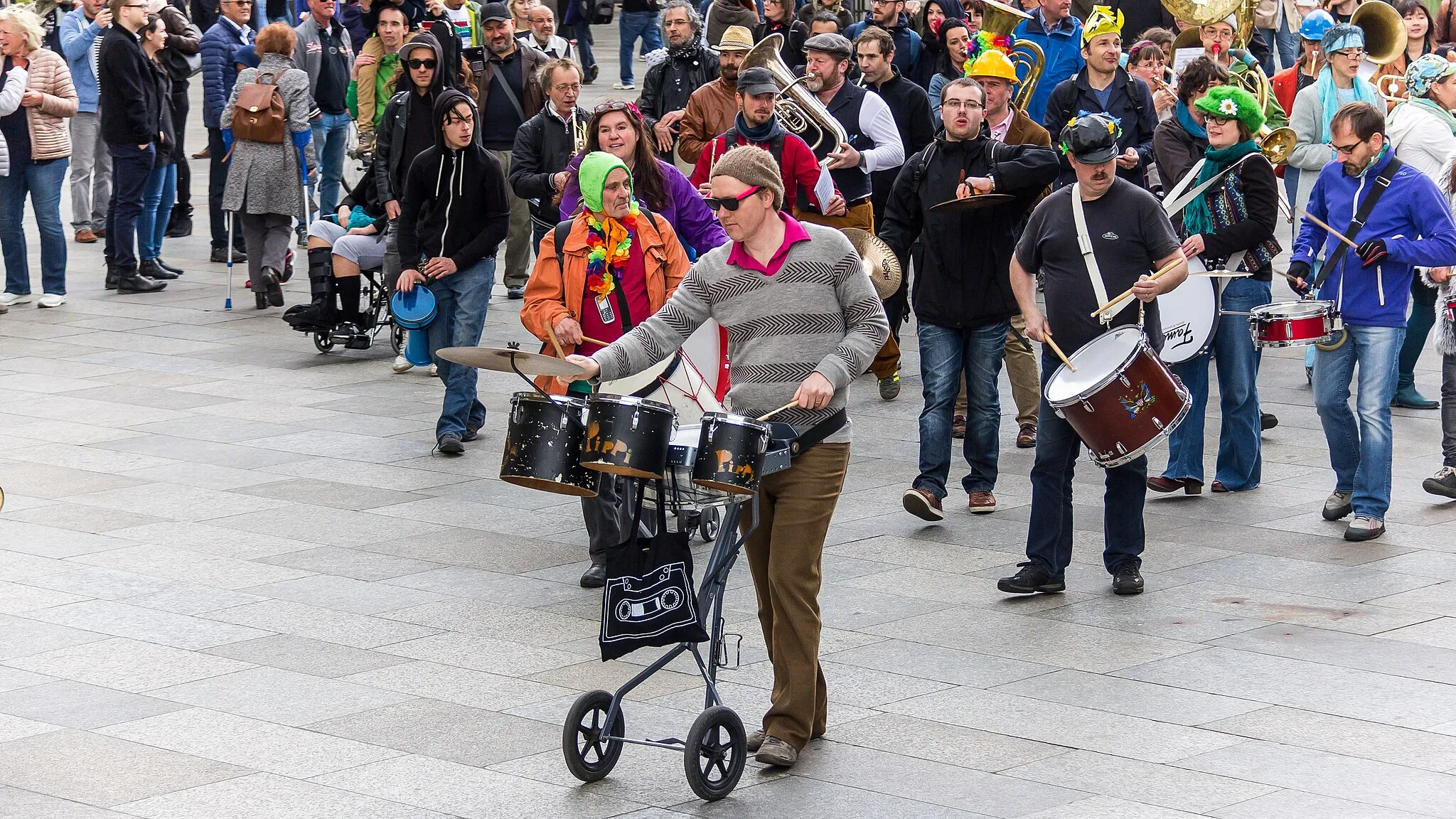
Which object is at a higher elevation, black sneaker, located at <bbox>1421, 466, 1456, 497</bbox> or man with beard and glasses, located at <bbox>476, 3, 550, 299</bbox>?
man with beard and glasses, located at <bbox>476, 3, 550, 299</bbox>

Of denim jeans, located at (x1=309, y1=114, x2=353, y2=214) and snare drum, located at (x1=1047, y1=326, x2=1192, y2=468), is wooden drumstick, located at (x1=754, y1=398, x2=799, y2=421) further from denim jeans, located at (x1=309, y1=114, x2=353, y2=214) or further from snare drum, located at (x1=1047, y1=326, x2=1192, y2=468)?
denim jeans, located at (x1=309, y1=114, x2=353, y2=214)

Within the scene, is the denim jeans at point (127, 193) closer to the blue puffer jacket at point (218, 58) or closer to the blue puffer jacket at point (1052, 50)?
the blue puffer jacket at point (218, 58)

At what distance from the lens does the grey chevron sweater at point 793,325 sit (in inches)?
224

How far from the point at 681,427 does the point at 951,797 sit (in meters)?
1.33

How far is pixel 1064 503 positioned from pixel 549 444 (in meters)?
2.86

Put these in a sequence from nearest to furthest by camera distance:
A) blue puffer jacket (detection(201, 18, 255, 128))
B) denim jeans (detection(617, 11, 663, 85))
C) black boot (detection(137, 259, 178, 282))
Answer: black boot (detection(137, 259, 178, 282)) → blue puffer jacket (detection(201, 18, 255, 128)) → denim jeans (detection(617, 11, 663, 85))

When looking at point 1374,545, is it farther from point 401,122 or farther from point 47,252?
point 47,252

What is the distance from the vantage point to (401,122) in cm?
1165

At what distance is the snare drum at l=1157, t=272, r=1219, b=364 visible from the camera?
8.35 metres

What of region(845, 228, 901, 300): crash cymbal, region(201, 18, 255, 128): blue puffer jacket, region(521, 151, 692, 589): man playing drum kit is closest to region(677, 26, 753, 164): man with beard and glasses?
region(845, 228, 901, 300): crash cymbal

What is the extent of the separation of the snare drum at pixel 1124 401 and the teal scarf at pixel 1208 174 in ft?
5.96

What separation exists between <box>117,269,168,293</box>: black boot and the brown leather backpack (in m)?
1.78

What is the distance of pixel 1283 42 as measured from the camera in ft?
65.3

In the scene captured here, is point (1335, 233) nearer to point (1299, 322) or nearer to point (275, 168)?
point (1299, 322)
